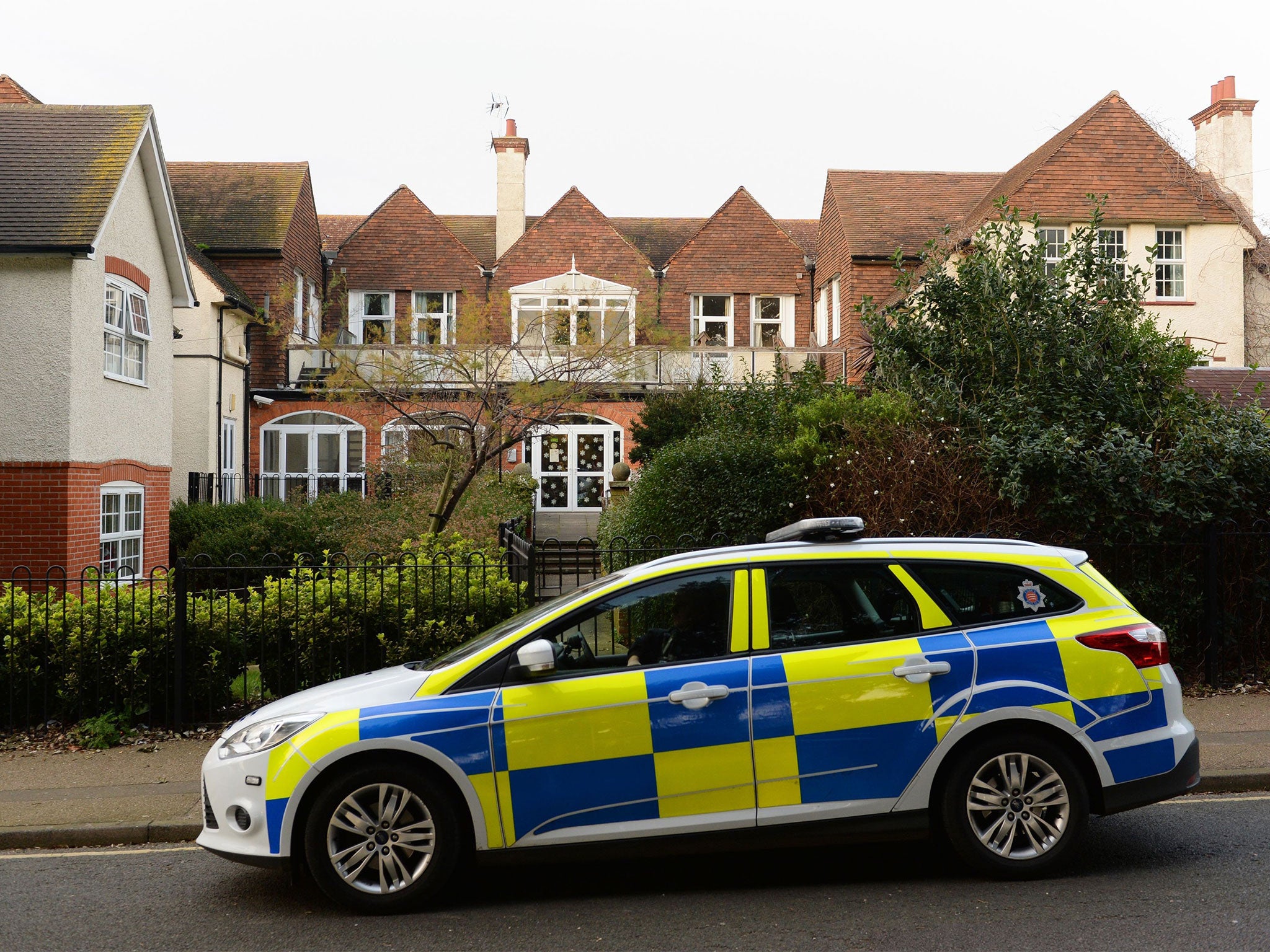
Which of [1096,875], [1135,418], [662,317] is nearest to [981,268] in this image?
[1135,418]

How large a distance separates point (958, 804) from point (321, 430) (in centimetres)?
2371

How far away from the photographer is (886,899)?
4.75m

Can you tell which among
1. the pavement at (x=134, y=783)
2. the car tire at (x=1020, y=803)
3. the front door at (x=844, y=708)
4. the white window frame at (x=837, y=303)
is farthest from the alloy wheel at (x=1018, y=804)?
the white window frame at (x=837, y=303)

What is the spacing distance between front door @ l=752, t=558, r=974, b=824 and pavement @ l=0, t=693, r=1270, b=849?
111 inches

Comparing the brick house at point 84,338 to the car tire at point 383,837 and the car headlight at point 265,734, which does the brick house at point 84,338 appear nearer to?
the car headlight at point 265,734

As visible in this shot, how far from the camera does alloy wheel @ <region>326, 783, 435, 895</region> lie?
4.69 meters

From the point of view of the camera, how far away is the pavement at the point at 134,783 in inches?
237

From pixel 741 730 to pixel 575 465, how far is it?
2256 centimetres

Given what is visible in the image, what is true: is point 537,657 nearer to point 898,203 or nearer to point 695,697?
point 695,697

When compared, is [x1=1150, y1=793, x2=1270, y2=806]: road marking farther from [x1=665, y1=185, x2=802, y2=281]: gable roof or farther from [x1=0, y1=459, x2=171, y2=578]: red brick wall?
[x1=665, y1=185, x2=802, y2=281]: gable roof

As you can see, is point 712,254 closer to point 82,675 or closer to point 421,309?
point 421,309

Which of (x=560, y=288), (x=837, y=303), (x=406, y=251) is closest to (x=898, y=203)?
(x=837, y=303)

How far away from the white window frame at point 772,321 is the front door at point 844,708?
24.8 meters

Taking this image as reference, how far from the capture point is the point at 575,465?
27188 mm
